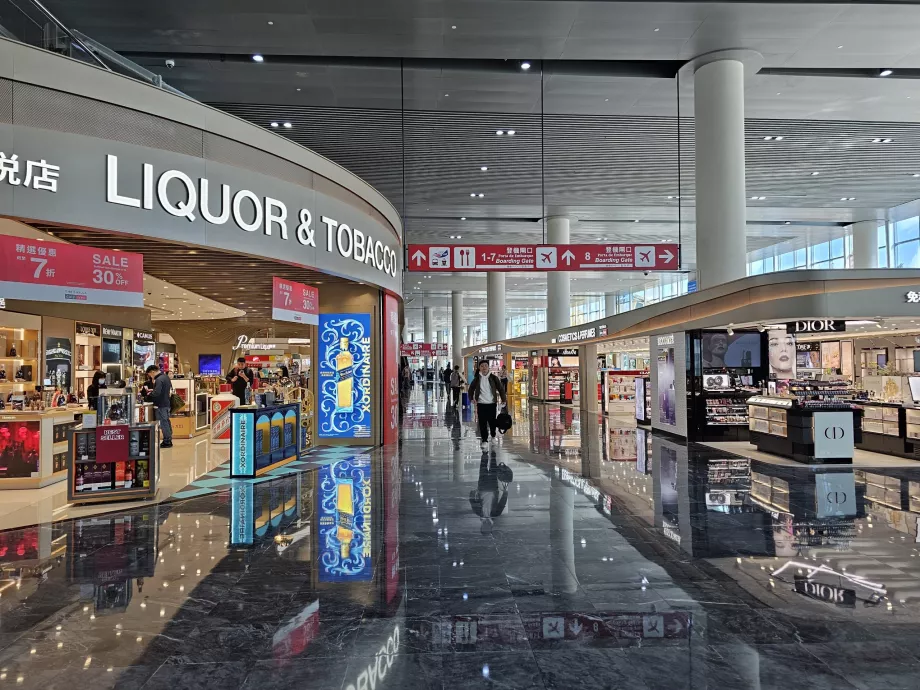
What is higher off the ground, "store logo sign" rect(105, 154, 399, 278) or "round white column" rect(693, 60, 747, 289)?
"round white column" rect(693, 60, 747, 289)

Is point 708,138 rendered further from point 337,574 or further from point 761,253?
point 761,253

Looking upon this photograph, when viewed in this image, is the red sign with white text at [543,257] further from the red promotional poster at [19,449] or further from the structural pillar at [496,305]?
the structural pillar at [496,305]

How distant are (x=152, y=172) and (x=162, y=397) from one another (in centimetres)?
587

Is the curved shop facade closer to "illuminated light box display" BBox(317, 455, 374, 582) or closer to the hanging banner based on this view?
the hanging banner

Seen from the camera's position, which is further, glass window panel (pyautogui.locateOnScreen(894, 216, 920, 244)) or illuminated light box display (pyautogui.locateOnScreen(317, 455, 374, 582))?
glass window panel (pyautogui.locateOnScreen(894, 216, 920, 244))

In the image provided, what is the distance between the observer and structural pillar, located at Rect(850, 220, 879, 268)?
20.9 meters

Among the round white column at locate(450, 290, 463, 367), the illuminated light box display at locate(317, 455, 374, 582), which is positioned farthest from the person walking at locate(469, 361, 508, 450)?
the round white column at locate(450, 290, 463, 367)

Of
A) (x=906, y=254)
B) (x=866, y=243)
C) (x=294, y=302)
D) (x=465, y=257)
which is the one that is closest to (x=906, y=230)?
(x=906, y=254)

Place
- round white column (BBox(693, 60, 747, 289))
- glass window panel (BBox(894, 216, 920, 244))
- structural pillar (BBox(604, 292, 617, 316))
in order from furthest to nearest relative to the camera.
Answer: structural pillar (BBox(604, 292, 617, 316)) < glass window panel (BBox(894, 216, 920, 244)) < round white column (BBox(693, 60, 747, 289))

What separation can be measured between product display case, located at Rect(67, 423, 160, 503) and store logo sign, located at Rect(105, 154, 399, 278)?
2.53m

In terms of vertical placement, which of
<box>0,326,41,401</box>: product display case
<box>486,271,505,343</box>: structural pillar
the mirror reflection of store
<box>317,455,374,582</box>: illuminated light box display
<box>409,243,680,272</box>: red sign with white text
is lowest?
the mirror reflection of store

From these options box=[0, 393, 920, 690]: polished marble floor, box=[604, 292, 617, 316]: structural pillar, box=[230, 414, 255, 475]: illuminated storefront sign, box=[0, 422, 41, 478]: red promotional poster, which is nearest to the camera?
box=[0, 393, 920, 690]: polished marble floor

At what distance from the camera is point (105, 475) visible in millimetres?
7168

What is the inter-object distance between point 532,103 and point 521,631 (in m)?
10.9
